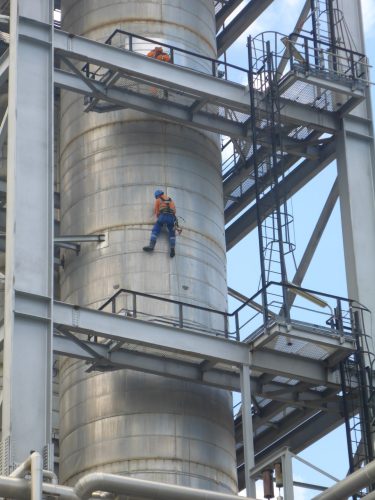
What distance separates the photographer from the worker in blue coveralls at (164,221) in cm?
4062

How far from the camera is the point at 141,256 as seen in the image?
4066 cm

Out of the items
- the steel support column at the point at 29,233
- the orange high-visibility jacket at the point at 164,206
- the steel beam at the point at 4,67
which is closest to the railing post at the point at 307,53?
the orange high-visibility jacket at the point at 164,206

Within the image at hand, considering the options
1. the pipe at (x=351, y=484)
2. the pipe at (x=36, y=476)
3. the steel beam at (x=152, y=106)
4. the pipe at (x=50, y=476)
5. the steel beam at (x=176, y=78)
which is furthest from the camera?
the steel beam at (x=152, y=106)

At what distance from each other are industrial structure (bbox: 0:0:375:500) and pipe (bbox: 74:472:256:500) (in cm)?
242

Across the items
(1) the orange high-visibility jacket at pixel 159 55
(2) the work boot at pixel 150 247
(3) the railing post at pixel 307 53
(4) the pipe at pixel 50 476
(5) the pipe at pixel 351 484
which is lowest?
(5) the pipe at pixel 351 484

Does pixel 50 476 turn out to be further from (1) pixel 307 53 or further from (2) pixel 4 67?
(1) pixel 307 53

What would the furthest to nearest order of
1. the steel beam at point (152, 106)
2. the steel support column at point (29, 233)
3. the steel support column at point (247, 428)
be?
the steel beam at point (152, 106) < the steel support column at point (247, 428) < the steel support column at point (29, 233)

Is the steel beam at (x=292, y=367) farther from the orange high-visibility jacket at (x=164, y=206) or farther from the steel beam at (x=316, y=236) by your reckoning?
the steel beam at (x=316, y=236)

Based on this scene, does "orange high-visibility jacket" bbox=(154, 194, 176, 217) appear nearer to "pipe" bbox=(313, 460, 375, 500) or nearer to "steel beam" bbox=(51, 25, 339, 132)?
"steel beam" bbox=(51, 25, 339, 132)

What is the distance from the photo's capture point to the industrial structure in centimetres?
3712

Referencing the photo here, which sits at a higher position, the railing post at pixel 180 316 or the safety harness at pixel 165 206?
the safety harness at pixel 165 206

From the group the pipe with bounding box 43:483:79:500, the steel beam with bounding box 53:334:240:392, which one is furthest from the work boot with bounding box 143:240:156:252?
the pipe with bounding box 43:483:79:500

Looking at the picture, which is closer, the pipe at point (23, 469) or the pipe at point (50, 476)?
the pipe at point (23, 469)

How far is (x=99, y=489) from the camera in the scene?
3116 centimetres
